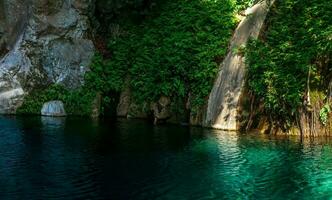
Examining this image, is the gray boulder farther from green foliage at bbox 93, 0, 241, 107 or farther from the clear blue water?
the clear blue water

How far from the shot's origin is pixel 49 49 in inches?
1191

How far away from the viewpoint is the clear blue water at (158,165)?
42.9 feet

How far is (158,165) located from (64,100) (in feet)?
47.7

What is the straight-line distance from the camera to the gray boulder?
93.9 feet

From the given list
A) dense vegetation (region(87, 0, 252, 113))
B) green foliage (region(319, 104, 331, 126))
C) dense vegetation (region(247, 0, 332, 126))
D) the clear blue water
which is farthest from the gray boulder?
green foliage (region(319, 104, 331, 126))

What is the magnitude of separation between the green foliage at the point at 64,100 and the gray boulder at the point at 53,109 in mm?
312

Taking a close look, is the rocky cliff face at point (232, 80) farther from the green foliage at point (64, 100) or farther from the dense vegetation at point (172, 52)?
the green foliage at point (64, 100)

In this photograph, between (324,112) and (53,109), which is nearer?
(324,112)

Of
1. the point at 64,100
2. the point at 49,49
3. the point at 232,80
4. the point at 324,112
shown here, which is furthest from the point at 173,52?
the point at 324,112

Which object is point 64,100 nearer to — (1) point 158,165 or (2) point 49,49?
(2) point 49,49

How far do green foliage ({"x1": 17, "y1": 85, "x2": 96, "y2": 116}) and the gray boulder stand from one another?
12.3 inches

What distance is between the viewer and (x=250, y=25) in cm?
2439

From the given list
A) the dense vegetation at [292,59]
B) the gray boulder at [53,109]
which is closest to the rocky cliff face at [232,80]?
the dense vegetation at [292,59]

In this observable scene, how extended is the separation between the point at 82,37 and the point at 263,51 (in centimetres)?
1205
